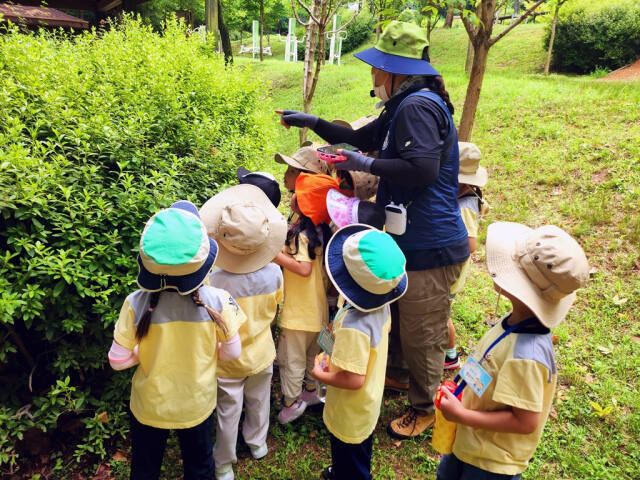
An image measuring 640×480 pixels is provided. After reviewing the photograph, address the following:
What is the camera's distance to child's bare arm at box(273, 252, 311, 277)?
2.56m

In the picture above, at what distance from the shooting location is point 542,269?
5.10 ft

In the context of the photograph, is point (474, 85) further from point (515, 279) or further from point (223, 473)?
point (223, 473)

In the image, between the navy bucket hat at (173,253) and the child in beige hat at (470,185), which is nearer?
the navy bucket hat at (173,253)

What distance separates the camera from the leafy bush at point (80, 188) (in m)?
1.96

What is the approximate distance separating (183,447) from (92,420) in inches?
24.3

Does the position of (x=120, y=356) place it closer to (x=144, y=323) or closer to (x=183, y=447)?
(x=144, y=323)

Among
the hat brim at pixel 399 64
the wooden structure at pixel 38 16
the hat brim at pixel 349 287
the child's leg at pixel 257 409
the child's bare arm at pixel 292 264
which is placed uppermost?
the wooden structure at pixel 38 16

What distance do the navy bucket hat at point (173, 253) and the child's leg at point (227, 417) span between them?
33.1 inches

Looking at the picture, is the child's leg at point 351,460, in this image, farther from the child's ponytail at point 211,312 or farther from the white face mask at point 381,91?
the white face mask at point 381,91

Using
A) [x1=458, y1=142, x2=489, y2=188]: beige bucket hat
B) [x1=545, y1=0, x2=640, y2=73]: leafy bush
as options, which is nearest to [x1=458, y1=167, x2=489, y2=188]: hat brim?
[x1=458, y1=142, x2=489, y2=188]: beige bucket hat

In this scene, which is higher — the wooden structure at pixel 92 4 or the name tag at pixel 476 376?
the wooden structure at pixel 92 4

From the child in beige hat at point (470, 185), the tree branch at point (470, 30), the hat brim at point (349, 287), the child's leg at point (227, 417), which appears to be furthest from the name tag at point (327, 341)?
the tree branch at point (470, 30)

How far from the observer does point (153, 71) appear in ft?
10.7

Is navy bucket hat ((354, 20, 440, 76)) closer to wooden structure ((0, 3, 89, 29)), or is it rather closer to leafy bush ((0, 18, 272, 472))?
leafy bush ((0, 18, 272, 472))
